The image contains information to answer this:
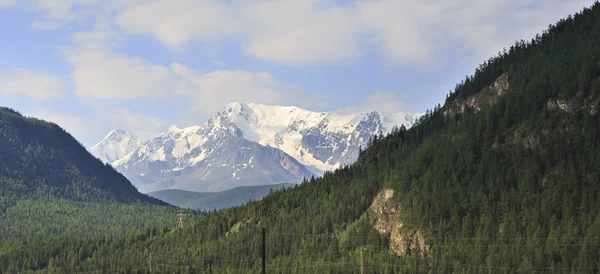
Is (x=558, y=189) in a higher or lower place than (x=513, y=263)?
higher

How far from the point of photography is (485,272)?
6949 inches

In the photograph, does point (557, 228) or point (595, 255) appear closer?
point (595, 255)

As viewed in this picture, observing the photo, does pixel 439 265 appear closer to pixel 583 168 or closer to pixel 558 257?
pixel 558 257

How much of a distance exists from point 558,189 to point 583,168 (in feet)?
34.9

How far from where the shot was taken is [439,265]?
19200cm

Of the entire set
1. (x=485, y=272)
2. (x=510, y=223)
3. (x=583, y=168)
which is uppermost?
(x=583, y=168)

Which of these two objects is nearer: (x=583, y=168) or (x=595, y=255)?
(x=595, y=255)

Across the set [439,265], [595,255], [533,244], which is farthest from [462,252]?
[595,255]

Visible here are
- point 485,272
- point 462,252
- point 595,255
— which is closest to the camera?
point 595,255

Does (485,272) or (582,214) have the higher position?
(582,214)

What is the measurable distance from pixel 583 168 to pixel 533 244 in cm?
3429

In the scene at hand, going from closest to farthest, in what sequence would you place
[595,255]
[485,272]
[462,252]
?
[595,255]
[485,272]
[462,252]

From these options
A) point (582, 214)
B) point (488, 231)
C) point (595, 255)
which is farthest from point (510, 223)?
point (595, 255)

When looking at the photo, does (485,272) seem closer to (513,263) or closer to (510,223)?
(513,263)
